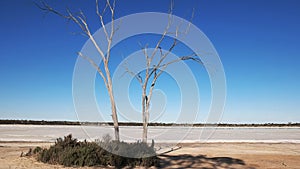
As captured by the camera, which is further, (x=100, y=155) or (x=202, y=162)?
(x=202, y=162)

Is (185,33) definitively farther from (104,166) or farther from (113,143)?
(104,166)

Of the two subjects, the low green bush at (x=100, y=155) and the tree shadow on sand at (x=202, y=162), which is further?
the tree shadow on sand at (x=202, y=162)

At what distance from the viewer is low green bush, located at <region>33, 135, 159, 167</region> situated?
1073 centimetres

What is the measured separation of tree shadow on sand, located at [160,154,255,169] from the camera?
12111mm

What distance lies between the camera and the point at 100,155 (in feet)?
36.2

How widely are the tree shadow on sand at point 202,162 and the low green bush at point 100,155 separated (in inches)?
31.9

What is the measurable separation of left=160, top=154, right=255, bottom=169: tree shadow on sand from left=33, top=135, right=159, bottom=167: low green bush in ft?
2.66

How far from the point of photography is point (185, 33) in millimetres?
13648

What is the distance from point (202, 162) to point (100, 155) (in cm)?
439

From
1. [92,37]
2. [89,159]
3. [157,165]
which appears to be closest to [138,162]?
[157,165]

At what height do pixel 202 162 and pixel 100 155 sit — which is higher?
pixel 100 155

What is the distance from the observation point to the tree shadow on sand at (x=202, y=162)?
12.1 metres

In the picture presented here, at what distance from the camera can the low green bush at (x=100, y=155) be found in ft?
35.2

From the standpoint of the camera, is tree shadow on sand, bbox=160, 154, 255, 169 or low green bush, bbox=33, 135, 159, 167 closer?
low green bush, bbox=33, 135, 159, 167
